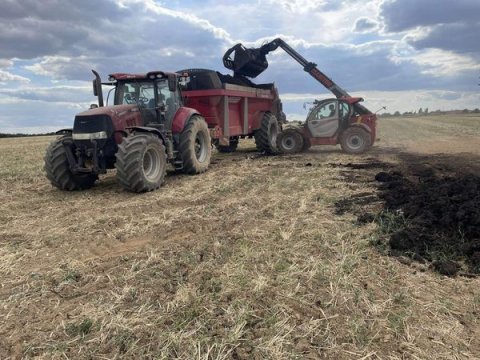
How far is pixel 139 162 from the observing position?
28.0ft

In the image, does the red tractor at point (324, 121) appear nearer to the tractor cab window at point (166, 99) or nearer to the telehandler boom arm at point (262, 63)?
the telehandler boom arm at point (262, 63)

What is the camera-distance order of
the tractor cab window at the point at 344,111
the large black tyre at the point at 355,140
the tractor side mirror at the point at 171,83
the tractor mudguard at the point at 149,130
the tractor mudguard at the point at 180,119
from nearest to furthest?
the tractor mudguard at the point at 149,130 < the tractor side mirror at the point at 171,83 < the tractor mudguard at the point at 180,119 < the large black tyre at the point at 355,140 < the tractor cab window at the point at 344,111

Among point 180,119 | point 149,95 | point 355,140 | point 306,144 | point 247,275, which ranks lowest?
point 247,275

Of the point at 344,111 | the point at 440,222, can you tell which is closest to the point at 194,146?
the point at 440,222

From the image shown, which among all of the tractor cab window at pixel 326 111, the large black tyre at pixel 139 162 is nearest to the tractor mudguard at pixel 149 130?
the large black tyre at pixel 139 162

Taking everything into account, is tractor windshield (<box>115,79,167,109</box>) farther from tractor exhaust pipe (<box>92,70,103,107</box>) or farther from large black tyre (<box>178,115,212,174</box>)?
large black tyre (<box>178,115,212,174</box>)

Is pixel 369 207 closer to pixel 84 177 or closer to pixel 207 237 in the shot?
pixel 207 237

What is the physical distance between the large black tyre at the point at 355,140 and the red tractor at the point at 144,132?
4079 millimetres

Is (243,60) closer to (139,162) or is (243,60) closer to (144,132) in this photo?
(144,132)

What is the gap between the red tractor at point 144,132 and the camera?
896 cm

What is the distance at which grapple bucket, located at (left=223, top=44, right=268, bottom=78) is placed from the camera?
52.3ft

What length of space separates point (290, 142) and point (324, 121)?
1.46 m

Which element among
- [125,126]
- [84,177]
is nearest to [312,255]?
[125,126]

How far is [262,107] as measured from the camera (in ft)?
55.9
